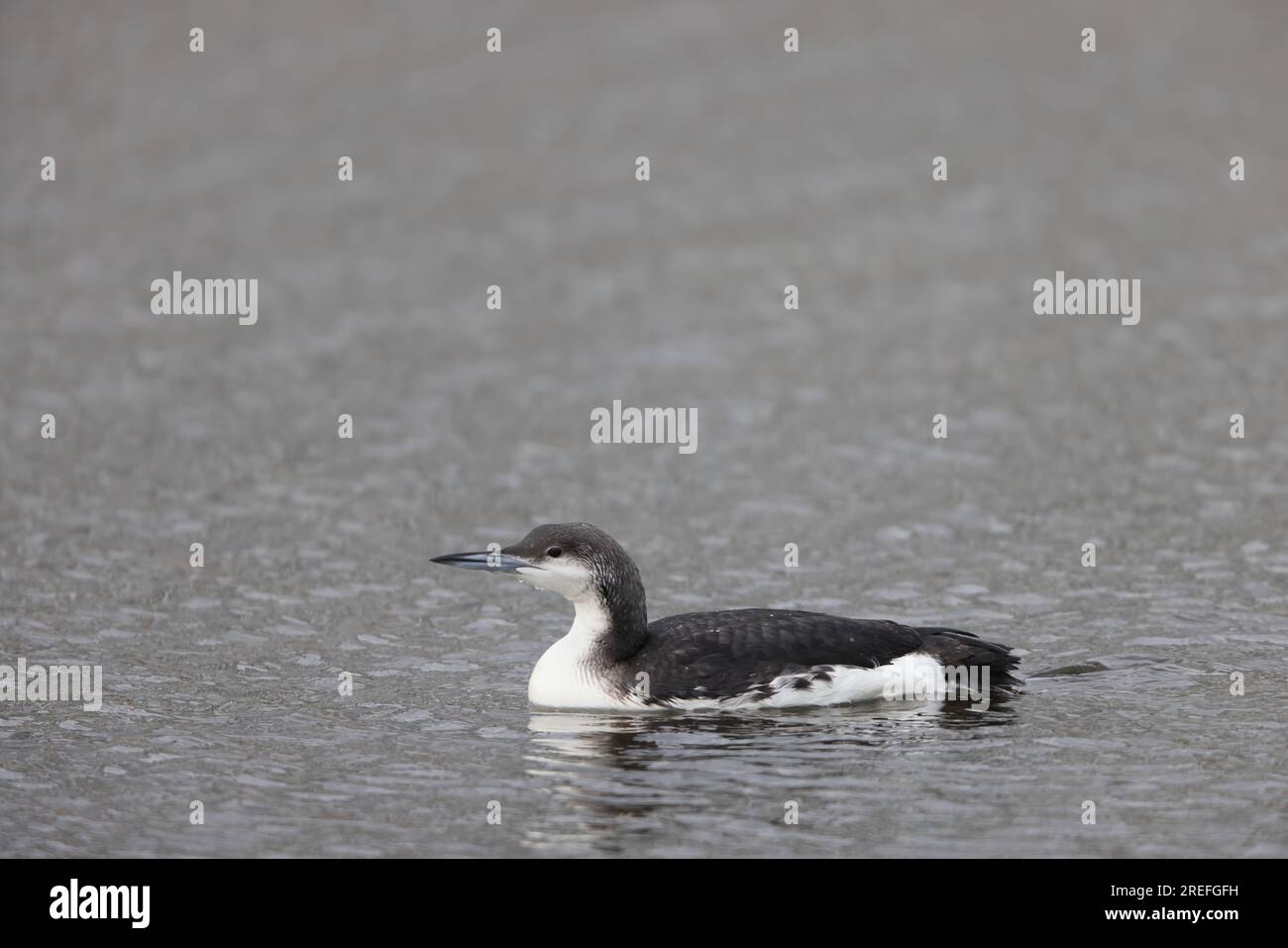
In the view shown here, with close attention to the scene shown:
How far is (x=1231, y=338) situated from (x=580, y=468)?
7.54 metres

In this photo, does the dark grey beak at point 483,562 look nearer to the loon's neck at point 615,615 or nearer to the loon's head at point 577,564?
the loon's head at point 577,564

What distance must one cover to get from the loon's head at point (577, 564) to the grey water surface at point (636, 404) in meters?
0.83

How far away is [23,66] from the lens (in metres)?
29.4

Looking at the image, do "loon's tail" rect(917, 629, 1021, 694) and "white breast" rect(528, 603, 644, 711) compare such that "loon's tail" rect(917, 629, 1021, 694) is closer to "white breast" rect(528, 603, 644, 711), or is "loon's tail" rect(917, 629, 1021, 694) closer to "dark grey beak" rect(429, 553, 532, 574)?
"white breast" rect(528, 603, 644, 711)

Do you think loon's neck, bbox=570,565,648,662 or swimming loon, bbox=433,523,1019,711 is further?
loon's neck, bbox=570,565,648,662

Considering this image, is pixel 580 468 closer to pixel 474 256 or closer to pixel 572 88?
pixel 474 256

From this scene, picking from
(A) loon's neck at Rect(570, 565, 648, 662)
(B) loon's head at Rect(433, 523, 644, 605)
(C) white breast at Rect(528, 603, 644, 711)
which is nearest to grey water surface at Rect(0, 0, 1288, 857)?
(C) white breast at Rect(528, 603, 644, 711)

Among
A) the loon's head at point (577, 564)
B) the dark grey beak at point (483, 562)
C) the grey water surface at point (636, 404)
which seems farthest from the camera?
the loon's head at point (577, 564)

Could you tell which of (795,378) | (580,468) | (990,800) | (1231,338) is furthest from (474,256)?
(990,800)

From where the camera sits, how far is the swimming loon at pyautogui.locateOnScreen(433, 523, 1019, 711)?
503 inches

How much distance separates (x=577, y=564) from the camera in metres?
12.9

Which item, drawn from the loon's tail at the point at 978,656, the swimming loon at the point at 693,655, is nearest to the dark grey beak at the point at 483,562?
the swimming loon at the point at 693,655

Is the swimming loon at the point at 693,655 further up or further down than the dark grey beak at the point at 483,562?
further down

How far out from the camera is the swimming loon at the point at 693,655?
41.9 feet
